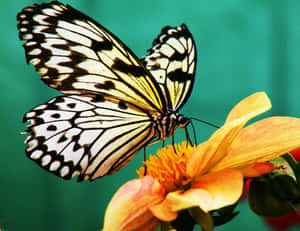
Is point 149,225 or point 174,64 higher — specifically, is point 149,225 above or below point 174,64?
below

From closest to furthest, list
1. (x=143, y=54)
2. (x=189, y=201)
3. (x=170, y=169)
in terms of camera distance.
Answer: (x=189, y=201), (x=170, y=169), (x=143, y=54)

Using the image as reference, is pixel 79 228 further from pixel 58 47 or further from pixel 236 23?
pixel 58 47

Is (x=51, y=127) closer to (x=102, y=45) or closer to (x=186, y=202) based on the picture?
(x=102, y=45)

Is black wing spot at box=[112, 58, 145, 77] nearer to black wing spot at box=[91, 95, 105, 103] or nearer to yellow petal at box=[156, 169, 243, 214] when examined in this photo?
black wing spot at box=[91, 95, 105, 103]

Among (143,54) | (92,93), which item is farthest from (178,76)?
(143,54)

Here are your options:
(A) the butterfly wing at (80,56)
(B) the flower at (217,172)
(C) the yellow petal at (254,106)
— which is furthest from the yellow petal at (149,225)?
(A) the butterfly wing at (80,56)

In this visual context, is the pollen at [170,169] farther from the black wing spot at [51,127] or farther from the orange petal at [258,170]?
the black wing spot at [51,127]

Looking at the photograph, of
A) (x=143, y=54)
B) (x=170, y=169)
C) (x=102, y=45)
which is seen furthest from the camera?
(x=143, y=54)
